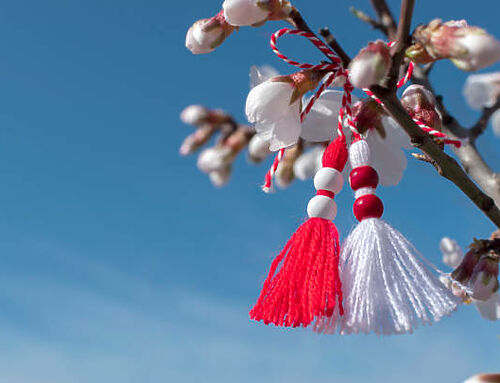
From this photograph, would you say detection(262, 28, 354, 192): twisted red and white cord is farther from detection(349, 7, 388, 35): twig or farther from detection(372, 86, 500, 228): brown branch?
detection(349, 7, 388, 35): twig

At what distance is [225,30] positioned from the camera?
0.91m

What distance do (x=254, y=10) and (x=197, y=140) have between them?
4.79 ft

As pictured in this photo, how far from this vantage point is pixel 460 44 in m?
0.67

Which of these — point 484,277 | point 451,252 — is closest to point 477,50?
point 484,277

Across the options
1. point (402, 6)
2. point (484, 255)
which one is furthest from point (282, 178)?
point (402, 6)

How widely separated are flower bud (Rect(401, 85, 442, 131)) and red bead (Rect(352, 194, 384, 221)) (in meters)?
0.17

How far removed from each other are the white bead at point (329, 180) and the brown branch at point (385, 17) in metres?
0.63

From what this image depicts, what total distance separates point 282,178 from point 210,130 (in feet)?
1.66

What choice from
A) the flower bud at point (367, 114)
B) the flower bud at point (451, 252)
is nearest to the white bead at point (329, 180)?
the flower bud at point (367, 114)

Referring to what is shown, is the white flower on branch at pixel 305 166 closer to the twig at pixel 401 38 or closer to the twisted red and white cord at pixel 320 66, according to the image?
the twisted red and white cord at pixel 320 66

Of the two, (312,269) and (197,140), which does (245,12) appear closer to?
(312,269)

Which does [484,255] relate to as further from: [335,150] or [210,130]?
[210,130]

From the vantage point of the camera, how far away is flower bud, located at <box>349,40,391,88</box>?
0.68 metres

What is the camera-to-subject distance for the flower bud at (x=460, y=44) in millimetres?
655
